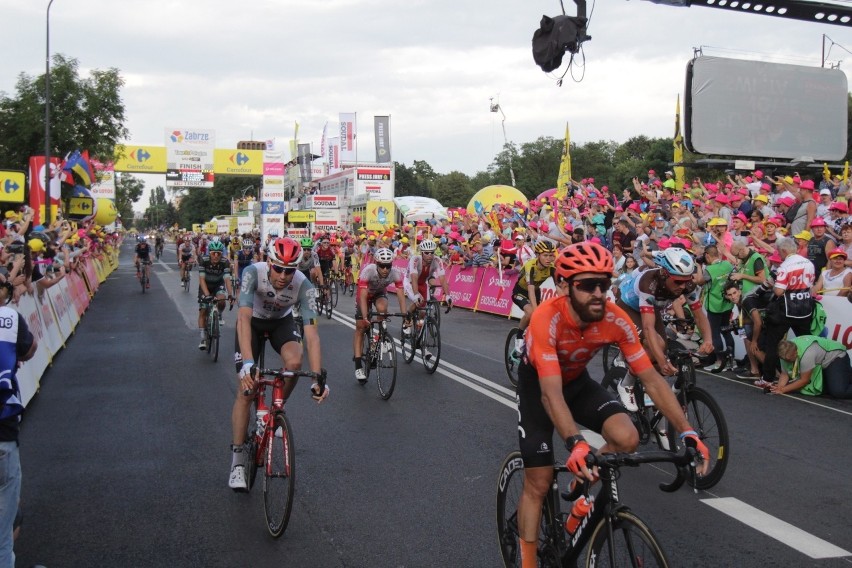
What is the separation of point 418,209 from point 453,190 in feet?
211

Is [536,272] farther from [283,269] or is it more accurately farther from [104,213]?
[104,213]

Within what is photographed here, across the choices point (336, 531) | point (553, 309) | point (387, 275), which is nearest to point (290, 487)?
point (336, 531)

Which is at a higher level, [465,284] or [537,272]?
[537,272]

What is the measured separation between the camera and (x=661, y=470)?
6723mm

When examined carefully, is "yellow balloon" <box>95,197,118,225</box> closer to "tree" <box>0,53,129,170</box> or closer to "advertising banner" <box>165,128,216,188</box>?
"tree" <box>0,53,129,170</box>

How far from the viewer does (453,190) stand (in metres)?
116

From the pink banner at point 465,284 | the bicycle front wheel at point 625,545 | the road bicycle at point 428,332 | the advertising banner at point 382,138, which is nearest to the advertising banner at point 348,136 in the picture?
the advertising banner at point 382,138

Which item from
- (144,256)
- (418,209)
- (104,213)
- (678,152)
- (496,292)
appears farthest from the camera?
(418,209)

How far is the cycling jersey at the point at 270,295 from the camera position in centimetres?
620

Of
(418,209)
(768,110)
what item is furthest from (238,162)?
(768,110)

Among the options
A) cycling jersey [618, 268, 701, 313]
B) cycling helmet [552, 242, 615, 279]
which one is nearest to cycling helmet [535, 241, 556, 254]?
cycling jersey [618, 268, 701, 313]

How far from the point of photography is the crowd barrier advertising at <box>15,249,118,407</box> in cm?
994

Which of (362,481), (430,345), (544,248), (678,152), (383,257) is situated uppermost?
(678,152)

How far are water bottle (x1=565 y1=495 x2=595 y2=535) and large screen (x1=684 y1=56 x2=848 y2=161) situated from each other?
14340 mm
